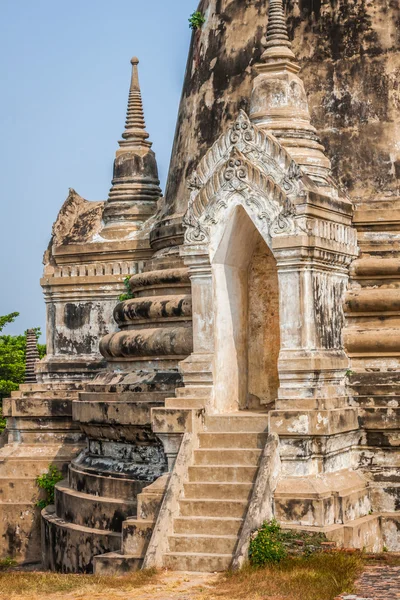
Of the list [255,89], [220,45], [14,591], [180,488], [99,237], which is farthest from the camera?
[99,237]

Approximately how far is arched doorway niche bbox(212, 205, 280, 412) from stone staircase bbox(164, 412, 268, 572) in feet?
2.62

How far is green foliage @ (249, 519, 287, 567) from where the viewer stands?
40.4ft

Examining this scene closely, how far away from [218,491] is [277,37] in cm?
563

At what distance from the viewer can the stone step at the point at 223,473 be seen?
13.3 m

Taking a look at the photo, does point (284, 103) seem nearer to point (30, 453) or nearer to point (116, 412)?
point (116, 412)

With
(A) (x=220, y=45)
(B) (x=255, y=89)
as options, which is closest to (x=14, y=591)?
(B) (x=255, y=89)

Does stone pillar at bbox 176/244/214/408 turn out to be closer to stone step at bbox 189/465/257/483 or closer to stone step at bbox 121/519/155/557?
stone step at bbox 189/465/257/483

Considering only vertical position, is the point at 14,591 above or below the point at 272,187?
below

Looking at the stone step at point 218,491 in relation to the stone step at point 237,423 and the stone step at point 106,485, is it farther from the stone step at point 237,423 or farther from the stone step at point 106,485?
the stone step at point 106,485

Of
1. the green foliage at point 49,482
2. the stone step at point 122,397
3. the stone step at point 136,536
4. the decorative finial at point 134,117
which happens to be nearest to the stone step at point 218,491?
the stone step at point 136,536

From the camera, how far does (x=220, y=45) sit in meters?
17.3

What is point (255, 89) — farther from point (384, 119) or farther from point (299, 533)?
point (299, 533)

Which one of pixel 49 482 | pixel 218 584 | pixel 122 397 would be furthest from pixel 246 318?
pixel 49 482

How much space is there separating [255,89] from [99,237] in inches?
200
